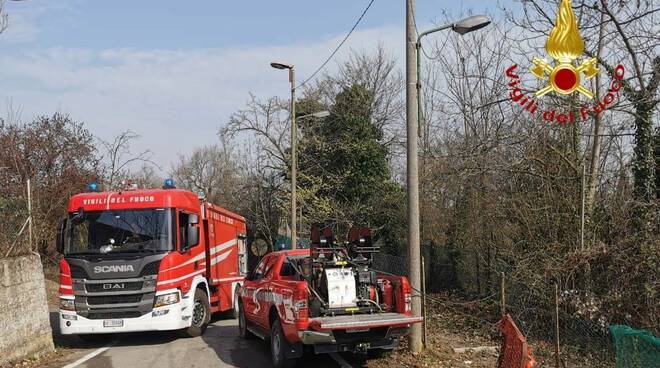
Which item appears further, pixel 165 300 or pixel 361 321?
pixel 165 300

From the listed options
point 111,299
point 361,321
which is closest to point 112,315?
point 111,299

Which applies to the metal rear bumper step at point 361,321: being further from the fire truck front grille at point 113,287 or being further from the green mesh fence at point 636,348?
the fire truck front grille at point 113,287

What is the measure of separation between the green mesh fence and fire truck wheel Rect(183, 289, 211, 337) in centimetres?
825

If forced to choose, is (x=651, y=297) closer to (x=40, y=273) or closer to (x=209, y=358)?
(x=209, y=358)

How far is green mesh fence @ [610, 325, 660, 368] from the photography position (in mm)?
5574

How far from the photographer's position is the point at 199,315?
12.6m

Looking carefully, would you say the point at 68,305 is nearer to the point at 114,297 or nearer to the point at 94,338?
the point at 114,297

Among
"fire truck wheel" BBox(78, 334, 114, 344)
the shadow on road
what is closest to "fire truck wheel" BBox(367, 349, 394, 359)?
the shadow on road

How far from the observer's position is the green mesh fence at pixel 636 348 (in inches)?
219

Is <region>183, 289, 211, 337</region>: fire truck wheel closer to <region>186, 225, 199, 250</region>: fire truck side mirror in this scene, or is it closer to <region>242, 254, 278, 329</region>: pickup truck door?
<region>186, 225, 199, 250</region>: fire truck side mirror

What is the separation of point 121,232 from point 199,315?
8.00 ft

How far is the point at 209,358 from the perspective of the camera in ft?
33.2

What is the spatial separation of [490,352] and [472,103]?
12491 mm

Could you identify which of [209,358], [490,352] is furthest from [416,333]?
[209,358]
